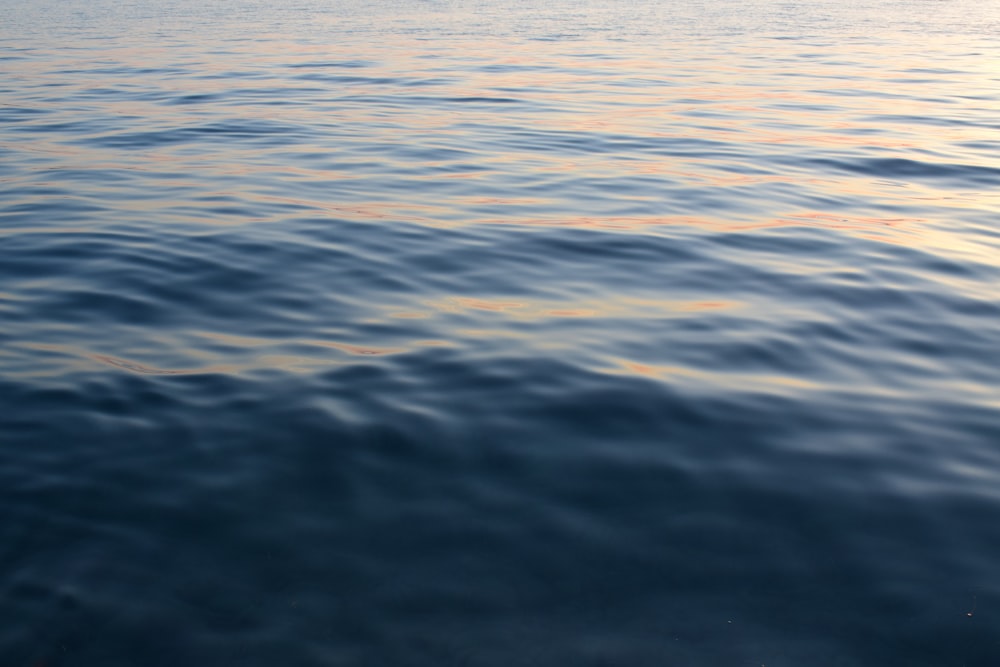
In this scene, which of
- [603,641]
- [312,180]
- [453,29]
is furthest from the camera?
[453,29]

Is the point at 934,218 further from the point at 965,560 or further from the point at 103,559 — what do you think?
the point at 103,559

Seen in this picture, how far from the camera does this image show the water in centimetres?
337

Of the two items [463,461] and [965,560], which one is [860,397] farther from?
[463,461]

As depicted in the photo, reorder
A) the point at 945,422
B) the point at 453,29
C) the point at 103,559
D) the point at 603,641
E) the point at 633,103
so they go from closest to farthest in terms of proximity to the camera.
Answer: the point at 603,641 → the point at 103,559 → the point at 945,422 → the point at 633,103 → the point at 453,29

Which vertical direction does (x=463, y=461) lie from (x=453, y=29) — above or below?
below

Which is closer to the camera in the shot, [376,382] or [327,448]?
[327,448]

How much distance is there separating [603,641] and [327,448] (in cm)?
178

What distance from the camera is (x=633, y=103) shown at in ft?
49.4

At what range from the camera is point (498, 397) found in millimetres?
5141

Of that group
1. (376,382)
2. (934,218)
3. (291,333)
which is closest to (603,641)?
(376,382)

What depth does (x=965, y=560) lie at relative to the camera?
3721 mm

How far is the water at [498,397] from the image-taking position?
3.37 m

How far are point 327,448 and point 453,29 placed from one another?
22301 mm

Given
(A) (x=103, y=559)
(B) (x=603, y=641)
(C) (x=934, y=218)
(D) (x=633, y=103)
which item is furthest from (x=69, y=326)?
(D) (x=633, y=103)
